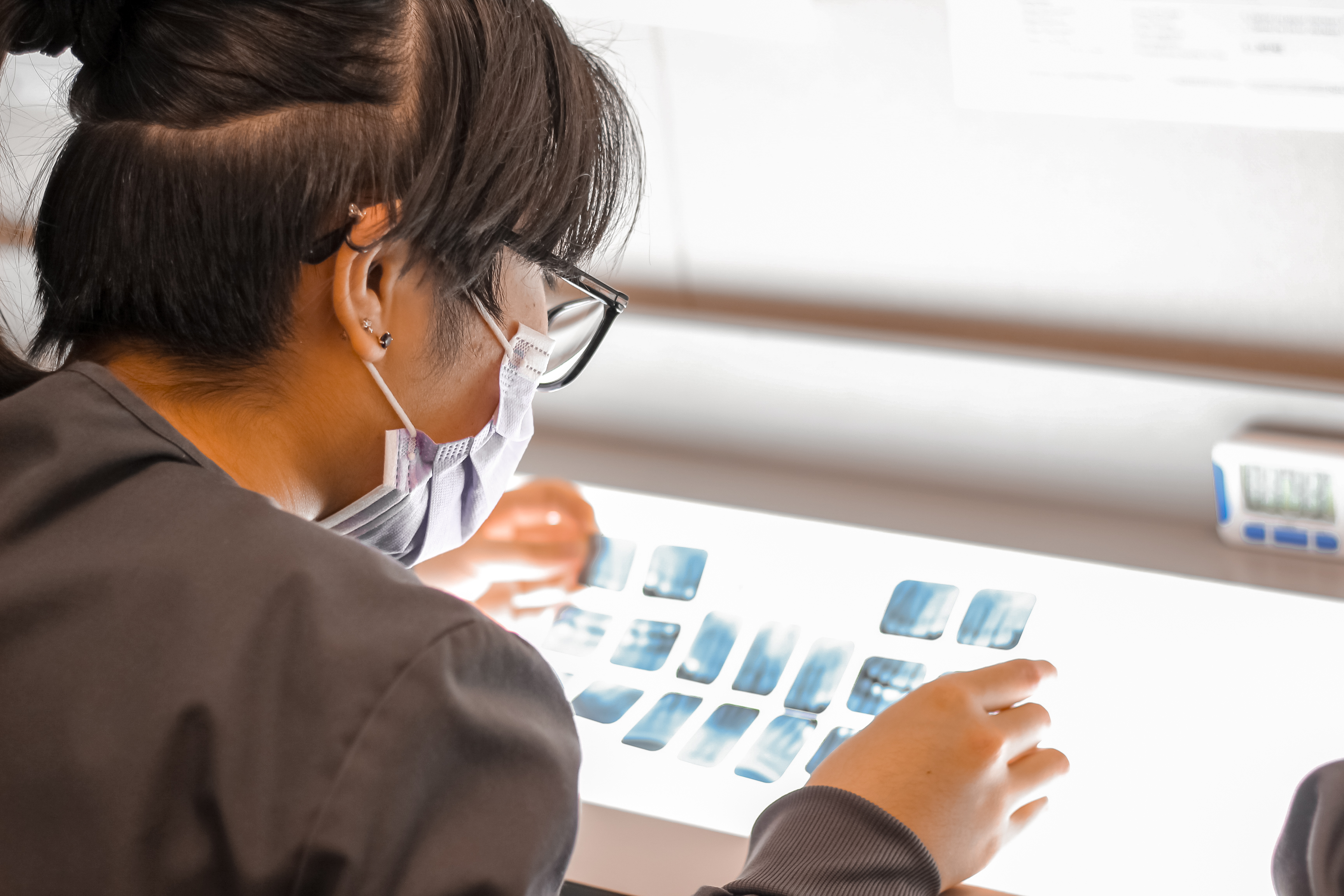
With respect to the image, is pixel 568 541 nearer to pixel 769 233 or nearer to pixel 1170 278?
pixel 769 233

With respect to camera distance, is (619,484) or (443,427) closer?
(443,427)

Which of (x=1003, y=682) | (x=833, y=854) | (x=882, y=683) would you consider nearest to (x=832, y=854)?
(x=833, y=854)

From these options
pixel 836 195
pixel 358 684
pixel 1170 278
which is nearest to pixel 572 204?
pixel 358 684

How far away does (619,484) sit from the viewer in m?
1.22

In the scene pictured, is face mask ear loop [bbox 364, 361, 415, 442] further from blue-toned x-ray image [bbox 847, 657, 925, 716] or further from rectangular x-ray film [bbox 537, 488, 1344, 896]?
blue-toned x-ray image [bbox 847, 657, 925, 716]

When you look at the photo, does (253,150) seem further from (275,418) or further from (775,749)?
(775,749)

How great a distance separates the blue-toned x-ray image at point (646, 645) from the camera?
1.00 metres

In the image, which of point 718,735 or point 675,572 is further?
point 675,572

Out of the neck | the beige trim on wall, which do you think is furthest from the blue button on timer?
the neck

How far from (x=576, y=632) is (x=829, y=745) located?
28 centimetres

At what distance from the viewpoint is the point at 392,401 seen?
75cm

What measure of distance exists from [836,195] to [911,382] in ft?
0.68

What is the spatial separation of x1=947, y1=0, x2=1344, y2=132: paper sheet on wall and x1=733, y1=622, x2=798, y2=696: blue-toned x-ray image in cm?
52

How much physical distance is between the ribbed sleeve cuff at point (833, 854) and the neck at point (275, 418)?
0.36 meters
